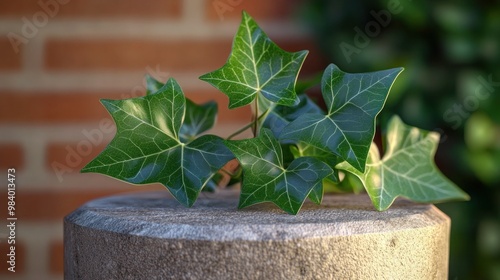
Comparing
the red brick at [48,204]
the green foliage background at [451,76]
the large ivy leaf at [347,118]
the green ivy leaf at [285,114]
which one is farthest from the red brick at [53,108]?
the large ivy leaf at [347,118]

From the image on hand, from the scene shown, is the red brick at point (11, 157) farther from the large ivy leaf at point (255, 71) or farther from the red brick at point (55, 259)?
the large ivy leaf at point (255, 71)

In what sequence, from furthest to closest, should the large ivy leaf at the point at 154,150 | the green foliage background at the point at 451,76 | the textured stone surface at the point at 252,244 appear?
1. the green foliage background at the point at 451,76
2. the large ivy leaf at the point at 154,150
3. the textured stone surface at the point at 252,244

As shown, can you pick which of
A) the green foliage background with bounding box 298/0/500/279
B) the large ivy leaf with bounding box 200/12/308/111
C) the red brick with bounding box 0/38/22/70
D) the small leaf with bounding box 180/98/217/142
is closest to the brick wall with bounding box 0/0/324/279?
the red brick with bounding box 0/38/22/70

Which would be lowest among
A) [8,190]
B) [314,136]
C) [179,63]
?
[8,190]

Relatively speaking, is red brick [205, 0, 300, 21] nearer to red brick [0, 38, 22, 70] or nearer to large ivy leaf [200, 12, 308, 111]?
red brick [0, 38, 22, 70]

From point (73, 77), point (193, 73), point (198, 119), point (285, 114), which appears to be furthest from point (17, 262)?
point (285, 114)

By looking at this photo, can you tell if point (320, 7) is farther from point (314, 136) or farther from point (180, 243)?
point (180, 243)

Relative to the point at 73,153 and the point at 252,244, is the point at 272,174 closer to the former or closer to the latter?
the point at 252,244

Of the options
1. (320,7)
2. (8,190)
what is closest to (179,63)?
(320,7)
